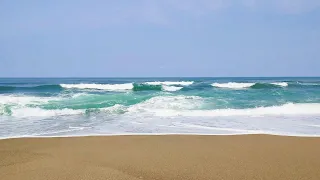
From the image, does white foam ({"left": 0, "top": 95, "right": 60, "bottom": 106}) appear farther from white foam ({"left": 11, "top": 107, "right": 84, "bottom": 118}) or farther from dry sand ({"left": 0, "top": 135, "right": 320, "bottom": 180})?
dry sand ({"left": 0, "top": 135, "right": 320, "bottom": 180})

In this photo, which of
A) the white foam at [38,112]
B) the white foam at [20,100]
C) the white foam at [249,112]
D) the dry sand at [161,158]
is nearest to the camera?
the dry sand at [161,158]

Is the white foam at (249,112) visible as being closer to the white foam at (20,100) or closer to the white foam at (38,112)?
the white foam at (38,112)

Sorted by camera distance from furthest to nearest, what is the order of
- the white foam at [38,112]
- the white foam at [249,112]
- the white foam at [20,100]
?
the white foam at [20,100]
the white foam at [249,112]
the white foam at [38,112]

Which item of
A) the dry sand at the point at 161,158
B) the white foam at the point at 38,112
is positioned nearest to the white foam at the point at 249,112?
the white foam at the point at 38,112

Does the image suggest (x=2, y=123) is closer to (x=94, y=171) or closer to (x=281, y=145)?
(x=94, y=171)

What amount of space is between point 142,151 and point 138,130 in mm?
1882

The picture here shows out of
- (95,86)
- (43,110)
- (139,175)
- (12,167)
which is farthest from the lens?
(95,86)

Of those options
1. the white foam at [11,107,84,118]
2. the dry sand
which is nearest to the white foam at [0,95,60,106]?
the white foam at [11,107,84,118]

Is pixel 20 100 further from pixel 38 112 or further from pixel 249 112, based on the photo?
pixel 249 112

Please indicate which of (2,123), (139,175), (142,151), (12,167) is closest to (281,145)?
(142,151)

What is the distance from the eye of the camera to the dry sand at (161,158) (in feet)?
10.6

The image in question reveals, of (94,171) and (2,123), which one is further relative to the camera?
(2,123)

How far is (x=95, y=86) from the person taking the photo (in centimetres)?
2662

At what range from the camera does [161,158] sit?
390 centimetres
